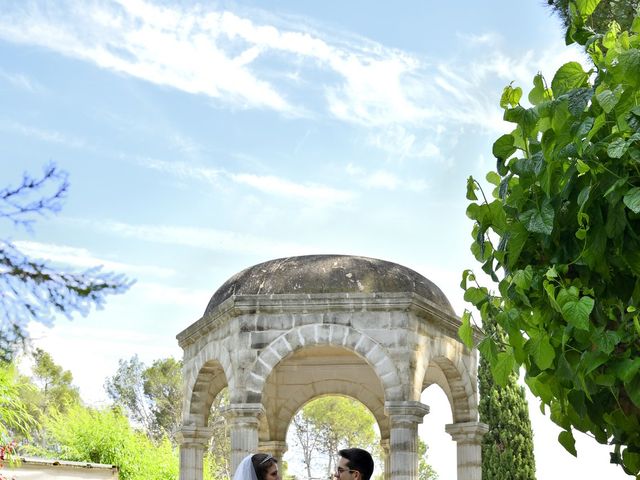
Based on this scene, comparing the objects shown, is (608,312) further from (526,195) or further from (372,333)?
(372,333)

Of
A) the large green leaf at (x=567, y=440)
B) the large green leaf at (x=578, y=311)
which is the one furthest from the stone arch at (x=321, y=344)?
the large green leaf at (x=578, y=311)

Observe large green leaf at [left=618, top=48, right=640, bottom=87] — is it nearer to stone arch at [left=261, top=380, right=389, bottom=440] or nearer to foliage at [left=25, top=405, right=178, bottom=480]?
stone arch at [left=261, top=380, right=389, bottom=440]

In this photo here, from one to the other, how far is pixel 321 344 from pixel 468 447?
2.93 m

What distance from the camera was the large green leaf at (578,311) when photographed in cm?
399

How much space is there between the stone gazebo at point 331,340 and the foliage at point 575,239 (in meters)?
6.50

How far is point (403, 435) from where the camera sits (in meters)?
11.2

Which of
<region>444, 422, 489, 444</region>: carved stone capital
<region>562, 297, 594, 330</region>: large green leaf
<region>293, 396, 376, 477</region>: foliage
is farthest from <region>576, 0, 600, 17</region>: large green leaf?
<region>293, 396, 376, 477</region>: foliage

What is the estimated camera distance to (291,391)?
588 inches

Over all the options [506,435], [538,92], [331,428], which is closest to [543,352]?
[538,92]

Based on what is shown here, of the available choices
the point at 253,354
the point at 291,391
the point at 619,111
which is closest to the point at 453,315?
the point at 253,354

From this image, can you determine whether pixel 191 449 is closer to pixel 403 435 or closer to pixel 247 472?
pixel 403 435

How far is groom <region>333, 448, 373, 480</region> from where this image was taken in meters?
5.70

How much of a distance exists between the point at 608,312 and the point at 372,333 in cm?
689

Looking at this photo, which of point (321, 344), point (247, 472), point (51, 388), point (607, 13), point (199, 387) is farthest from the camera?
point (51, 388)
